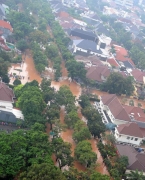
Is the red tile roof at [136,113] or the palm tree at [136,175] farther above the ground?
the palm tree at [136,175]

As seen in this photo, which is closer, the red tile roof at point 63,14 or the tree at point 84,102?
Answer: the tree at point 84,102

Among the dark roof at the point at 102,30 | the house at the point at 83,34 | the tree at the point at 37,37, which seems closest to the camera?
the tree at the point at 37,37

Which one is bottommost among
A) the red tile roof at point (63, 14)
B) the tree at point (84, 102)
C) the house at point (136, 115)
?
the red tile roof at point (63, 14)

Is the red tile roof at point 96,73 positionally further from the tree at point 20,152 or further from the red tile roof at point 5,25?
the tree at point 20,152

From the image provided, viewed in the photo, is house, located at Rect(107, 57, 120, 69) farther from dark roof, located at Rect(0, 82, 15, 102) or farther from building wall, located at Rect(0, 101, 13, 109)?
building wall, located at Rect(0, 101, 13, 109)

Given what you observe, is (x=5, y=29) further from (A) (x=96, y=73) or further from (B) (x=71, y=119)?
(B) (x=71, y=119)

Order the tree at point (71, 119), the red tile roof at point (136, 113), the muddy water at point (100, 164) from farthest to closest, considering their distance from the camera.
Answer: the red tile roof at point (136, 113) < the tree at point (71, 119) < the muddy water at point (100, 164)

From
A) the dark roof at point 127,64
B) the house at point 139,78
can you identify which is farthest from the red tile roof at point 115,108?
the dark roof at point 127,64
